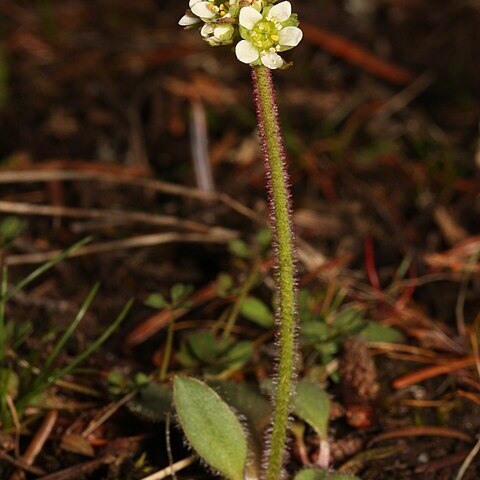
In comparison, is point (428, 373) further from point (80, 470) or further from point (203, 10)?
point (203, 10)

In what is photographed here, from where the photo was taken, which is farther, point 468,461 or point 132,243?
point 132,243

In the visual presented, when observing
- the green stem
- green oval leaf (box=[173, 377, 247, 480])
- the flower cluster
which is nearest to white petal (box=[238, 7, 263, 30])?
the flower cluster

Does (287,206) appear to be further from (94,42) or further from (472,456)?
(94,42)

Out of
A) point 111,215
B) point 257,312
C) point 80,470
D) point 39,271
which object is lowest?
point 80,470

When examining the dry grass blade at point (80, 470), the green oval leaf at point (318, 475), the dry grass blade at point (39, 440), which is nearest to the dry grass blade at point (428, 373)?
the green oval leaf at point (318, 475)

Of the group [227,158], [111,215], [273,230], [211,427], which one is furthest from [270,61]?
Result: [227,158]

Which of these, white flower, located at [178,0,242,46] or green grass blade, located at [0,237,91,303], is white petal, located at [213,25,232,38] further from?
green grass blade, located at [0,237,91,303]
